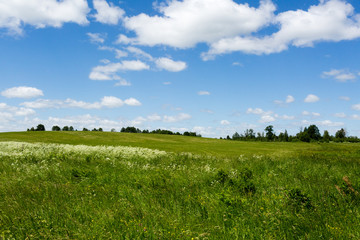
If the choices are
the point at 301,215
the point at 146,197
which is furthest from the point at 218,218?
the point at 146,197

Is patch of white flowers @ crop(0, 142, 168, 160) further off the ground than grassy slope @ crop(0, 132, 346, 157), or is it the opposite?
patch of white flowers @ crop(0, 142, 168, 160)

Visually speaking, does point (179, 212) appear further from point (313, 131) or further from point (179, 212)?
point (313, 131)

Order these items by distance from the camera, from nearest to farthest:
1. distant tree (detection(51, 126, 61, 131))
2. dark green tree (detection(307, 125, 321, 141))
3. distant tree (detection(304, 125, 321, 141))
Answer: dark green tree (detection(307, 125, 321, 141))
distant tree (detection(304, 125, 321, 141))
distant tree (detection(51, 126, 61, 131))

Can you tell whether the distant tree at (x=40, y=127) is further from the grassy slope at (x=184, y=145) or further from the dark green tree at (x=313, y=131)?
the dark green tree at (x=313, y=131)

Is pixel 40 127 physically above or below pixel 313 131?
below

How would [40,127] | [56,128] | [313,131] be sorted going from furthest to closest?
1. [56,128]
2. [40,127]
3. [313,131]

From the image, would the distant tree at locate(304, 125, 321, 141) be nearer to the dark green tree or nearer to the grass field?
the dark green tree

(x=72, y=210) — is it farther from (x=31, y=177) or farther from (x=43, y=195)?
(x=31, y=177)

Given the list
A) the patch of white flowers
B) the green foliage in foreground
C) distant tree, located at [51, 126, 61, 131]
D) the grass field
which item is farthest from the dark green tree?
distant tree, located at [51, 126, 61, 131]

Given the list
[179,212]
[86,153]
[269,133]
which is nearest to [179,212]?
[179,212]

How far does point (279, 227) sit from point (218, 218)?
3.46 feet

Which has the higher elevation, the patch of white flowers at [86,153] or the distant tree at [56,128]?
the distant tree at [56,128]

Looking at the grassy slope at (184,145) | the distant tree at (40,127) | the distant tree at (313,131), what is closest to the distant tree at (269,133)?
the distant tree at (313,131)

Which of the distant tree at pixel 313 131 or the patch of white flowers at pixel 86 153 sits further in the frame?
the distant tree at pixel 313 131
